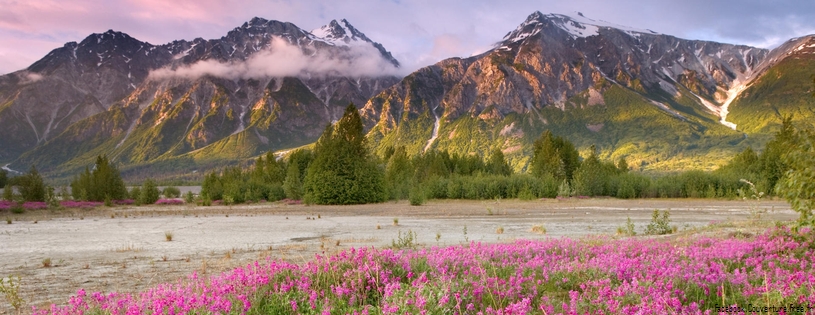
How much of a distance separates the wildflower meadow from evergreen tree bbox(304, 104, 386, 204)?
43.8 metres

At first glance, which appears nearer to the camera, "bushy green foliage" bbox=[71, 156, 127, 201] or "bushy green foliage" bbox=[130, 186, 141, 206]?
"bushy green foliage" bbox=[130, 186, 141, 206]

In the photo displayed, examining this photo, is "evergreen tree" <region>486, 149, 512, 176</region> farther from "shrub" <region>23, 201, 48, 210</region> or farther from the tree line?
"shrub" <region>23, 201, 48, 210</region>

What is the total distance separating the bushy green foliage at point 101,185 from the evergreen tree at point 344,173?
28960 mm

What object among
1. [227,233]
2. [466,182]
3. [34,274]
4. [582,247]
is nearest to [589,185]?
[466,182]

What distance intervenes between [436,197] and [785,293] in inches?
2470

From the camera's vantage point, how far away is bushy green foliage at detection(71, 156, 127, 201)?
2566 inches

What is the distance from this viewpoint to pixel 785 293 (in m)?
5.89

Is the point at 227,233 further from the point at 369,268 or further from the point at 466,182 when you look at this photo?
the point at 466,182

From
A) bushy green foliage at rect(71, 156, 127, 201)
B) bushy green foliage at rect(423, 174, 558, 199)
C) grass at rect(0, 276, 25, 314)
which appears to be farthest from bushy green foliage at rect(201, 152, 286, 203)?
grass at rect(0, 276, 25, 314)

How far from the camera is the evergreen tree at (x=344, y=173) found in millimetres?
53094

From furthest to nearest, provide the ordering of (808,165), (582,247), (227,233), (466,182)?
(466,182)
(227,233)
(582,247)
(808,165)

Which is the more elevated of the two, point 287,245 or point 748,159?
point 748,159

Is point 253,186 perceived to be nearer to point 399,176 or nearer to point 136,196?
point 136,196

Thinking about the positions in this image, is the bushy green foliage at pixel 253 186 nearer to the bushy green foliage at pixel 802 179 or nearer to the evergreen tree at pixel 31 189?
the evergreen tree at pixel 31 189
